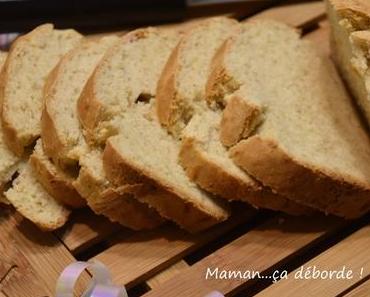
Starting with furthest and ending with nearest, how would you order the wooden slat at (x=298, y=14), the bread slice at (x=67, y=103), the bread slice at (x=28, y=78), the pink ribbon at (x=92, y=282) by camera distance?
1. the wooden slat at (x=298, y=14)
2. the bread slice at (x=28, y=78)
3. the bread slice at (x=67, y=103)
4. the pink ribbon at (x=92, y=282)

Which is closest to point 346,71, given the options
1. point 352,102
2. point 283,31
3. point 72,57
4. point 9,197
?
point 352,102

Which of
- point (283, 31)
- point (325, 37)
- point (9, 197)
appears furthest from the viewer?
point (325, 37)

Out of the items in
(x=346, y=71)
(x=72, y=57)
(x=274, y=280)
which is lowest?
(x=274, y=280)

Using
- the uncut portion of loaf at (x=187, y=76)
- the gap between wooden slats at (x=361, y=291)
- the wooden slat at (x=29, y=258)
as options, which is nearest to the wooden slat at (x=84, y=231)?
the wooden slat at (x=29, y=258)

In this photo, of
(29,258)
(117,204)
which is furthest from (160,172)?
(29,258)

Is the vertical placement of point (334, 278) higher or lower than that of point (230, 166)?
lower

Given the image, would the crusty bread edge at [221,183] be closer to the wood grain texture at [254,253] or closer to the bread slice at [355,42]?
the wood grain texture at [254,253]

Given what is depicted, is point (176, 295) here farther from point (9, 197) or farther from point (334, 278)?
point (9, 197)
